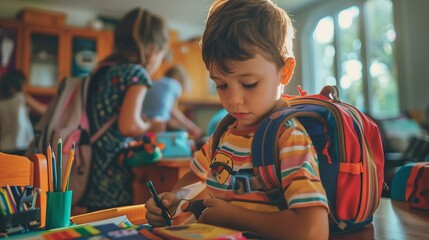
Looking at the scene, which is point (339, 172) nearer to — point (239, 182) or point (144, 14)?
point (239, 182)

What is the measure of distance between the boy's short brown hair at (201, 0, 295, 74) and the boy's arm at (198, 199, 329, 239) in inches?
9.9

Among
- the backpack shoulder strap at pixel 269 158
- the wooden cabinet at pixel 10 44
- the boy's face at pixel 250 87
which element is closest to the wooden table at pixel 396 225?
the backpack shoulder strap at pixel 269 158

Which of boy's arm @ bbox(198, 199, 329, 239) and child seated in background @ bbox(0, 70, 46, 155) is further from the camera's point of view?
child seated in background @ bbox(0, 70, 46, 155)

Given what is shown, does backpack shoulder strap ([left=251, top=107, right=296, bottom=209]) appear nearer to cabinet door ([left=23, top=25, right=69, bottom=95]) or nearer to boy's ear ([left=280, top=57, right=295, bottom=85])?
boy's ear ([left=280, top=57, right=295, bottom=85])

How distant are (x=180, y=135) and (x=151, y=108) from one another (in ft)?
2.06

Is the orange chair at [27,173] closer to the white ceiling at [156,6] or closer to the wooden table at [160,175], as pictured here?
the wooden table at [160,175]

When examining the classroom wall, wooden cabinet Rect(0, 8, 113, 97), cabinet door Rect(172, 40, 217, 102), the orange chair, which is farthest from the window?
the orange chair

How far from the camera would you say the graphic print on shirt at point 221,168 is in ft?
2.29

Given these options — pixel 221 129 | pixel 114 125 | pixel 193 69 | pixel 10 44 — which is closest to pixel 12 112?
pixel 10 44

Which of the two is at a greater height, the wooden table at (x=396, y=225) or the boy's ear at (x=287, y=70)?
the boy's ear at (x=287, y=70)

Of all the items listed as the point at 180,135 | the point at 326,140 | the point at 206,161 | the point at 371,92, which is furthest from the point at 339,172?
the point at 371,92

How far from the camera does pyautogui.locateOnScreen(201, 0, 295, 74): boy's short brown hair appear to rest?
0.67 metres

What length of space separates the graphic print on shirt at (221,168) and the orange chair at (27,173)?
0.34 metres

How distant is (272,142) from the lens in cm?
59
